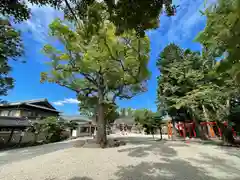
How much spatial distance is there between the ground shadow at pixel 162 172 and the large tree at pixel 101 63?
18.2 ft

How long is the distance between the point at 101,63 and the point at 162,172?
6872 mm

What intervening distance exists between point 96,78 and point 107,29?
5364 millimetres

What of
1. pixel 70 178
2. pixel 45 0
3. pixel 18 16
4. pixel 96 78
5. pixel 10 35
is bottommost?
pixel 70 178

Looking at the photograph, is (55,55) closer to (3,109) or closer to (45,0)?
(45,0)

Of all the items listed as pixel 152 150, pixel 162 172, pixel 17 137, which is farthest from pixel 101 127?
pixel 17 137

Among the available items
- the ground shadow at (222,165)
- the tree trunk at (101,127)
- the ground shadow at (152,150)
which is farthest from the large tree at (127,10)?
the tree trunk at (101,127)

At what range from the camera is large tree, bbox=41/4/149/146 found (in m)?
7.85

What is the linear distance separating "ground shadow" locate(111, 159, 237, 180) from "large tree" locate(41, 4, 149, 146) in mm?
5558

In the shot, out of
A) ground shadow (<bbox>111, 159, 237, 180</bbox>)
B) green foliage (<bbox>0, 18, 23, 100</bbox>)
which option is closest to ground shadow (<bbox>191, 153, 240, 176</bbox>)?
ground shadow (<bbox>111, 159, 237, 180</bbox>)

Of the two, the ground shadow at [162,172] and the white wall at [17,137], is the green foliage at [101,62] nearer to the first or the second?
the ground shadow at [162,172]

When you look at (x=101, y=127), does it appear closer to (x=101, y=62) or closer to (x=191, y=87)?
(x=101, y=62)

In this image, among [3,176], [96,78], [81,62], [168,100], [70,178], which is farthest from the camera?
[168,100]

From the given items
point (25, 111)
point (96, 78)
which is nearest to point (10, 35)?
point (96, 78)

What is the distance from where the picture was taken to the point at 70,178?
4238mm
